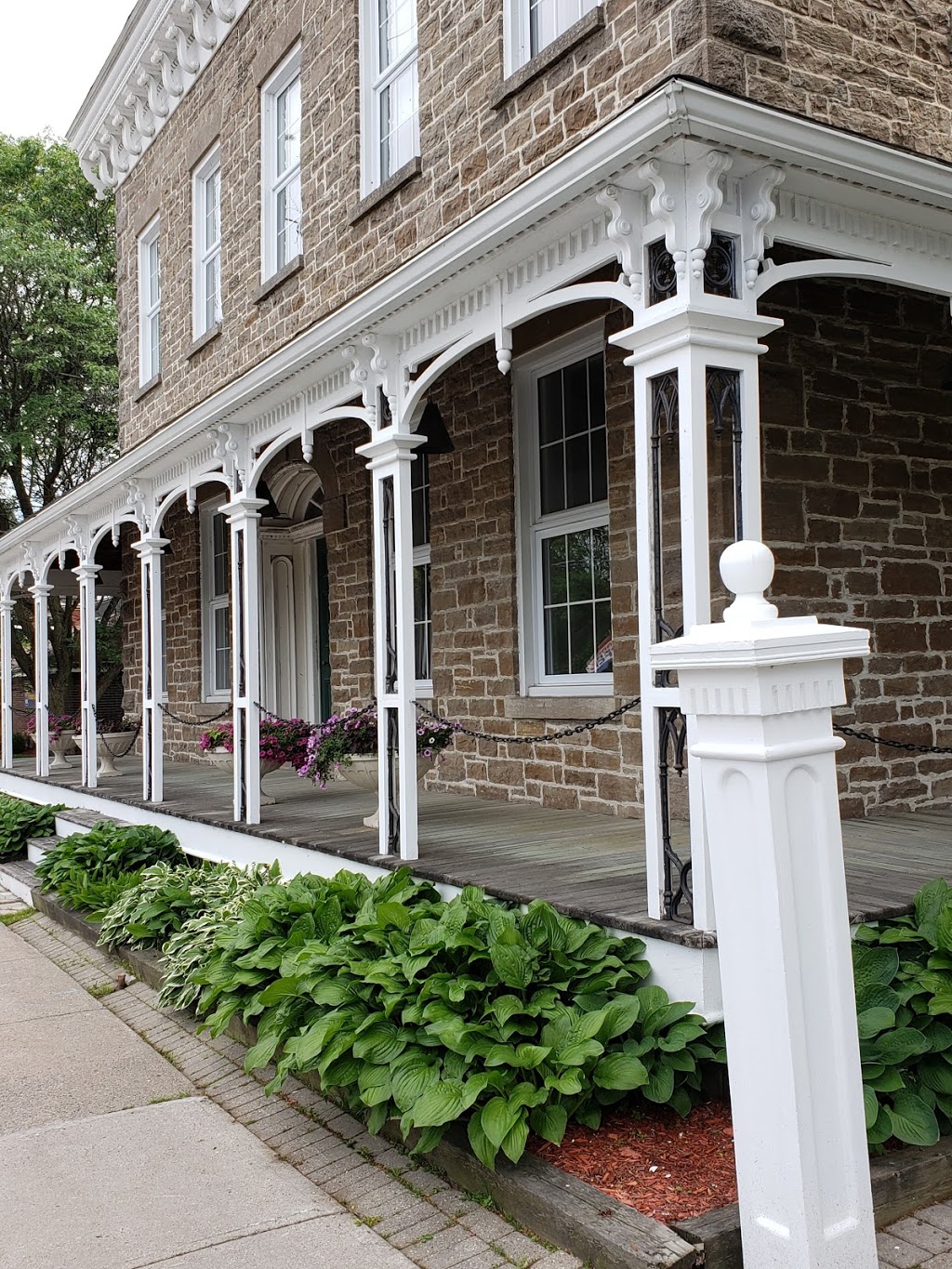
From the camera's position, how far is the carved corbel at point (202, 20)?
→ 11539mm

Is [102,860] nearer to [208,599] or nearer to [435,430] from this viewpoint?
[435,430]

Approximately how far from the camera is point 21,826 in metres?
11.3

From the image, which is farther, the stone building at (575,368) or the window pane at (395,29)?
the window pane at (395,29)

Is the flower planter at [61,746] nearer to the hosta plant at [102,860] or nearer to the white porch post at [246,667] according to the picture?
the hosta plant at [102,860]

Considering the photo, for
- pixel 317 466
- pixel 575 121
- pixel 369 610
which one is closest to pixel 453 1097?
pixel 575 121

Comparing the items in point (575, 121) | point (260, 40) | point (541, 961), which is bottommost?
point (541, 961)

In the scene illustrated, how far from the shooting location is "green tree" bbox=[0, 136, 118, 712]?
2138cm

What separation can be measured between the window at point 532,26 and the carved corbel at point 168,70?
6498 millimetres

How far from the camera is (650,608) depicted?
442 cm

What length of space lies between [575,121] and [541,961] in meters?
4.90

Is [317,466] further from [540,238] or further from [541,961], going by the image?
[541,961]

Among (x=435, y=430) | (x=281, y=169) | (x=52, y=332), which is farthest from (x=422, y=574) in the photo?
(x=52, y=332)

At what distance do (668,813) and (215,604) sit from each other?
10677 mm

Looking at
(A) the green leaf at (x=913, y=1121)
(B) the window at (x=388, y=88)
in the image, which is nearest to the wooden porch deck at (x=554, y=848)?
Answer: (A) the green leaf at (x=913, y=1121)
